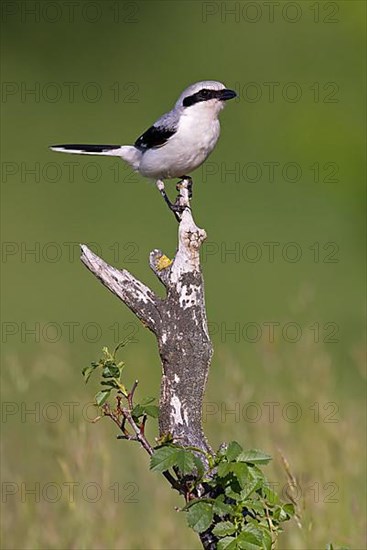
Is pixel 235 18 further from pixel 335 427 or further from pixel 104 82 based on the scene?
pixel 335 427

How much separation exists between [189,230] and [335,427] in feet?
5.34

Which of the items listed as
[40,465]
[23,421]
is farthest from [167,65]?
[40,465]

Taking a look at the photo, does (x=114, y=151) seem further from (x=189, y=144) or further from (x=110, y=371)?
(x=110, y=371)

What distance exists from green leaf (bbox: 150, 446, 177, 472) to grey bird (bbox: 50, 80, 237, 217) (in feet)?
4.73

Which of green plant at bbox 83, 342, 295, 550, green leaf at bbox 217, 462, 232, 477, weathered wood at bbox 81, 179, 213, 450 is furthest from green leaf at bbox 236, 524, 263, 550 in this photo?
weathered wood at bbox 81, 179, 213, 450

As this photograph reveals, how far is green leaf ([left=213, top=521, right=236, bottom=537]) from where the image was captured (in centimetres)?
232

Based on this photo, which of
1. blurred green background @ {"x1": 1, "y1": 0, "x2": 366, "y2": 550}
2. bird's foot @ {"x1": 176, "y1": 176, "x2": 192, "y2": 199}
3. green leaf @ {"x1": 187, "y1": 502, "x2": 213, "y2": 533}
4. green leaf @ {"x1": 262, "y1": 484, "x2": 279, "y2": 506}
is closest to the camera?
green leaf @ {"x1": 187, "y1": 502, "x2": 213, "y2": 533}

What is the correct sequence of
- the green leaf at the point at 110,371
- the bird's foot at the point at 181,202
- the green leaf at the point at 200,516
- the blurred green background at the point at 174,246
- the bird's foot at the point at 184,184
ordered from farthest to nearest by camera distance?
the blurred green background at the point at 174,246
the bird's foot at the point at 184,184
the bird's foot at the point at 181,202
the green leaf at the point at 110,371
the green leaf at the point at 200,516

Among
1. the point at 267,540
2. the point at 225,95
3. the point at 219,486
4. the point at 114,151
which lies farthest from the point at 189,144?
the point at 267,540

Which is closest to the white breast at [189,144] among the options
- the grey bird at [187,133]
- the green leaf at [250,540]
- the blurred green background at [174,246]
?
the grey bird at [187,133]

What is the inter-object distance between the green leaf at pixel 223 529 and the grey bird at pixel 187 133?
59.5 inches

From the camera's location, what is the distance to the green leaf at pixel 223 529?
2316 mm

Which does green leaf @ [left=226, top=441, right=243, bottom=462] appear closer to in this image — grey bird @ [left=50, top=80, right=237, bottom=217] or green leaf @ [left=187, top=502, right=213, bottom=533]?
green leaf @ [left=187, top=502, right=213, bottom=533]

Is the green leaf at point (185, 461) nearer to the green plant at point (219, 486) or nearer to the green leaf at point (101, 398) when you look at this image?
the green plant at point (219, 486)
